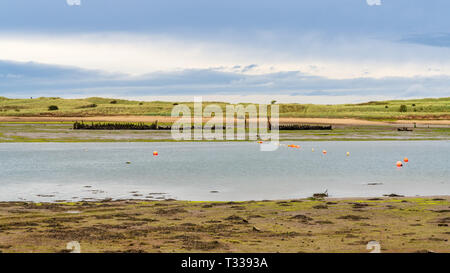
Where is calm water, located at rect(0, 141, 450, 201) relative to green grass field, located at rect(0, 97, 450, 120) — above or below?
below

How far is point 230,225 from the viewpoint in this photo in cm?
1395

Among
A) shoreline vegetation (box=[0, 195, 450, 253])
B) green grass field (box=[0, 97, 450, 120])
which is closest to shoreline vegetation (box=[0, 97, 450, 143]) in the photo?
green grass field (box=[0, 97, 450, 120])

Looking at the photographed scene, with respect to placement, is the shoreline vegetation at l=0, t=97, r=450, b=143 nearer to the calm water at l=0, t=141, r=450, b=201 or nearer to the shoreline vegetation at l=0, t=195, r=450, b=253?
the calm water at l=0, t=141, r=450, b=201

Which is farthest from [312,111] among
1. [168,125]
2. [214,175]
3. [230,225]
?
[230,225]

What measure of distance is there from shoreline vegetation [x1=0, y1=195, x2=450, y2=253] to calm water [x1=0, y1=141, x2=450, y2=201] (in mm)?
2485

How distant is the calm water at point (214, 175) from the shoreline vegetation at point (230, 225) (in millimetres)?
2485

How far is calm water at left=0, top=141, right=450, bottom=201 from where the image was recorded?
825 inches

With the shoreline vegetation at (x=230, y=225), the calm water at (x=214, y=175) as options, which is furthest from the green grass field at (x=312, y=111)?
the shoreline vegetation at (x=230, y=225)

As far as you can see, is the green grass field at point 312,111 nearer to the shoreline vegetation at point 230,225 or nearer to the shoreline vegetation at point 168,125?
the shoreline vegetation at point 168,125

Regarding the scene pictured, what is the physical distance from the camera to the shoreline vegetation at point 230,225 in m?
11.4

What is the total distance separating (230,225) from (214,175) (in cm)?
1285

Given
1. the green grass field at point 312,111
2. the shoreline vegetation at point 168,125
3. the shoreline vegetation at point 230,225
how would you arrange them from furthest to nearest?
the green grass field at point 312,111 < the shoreline vegetation at point 168,125 < the shoreline vegetation at point 230,225
